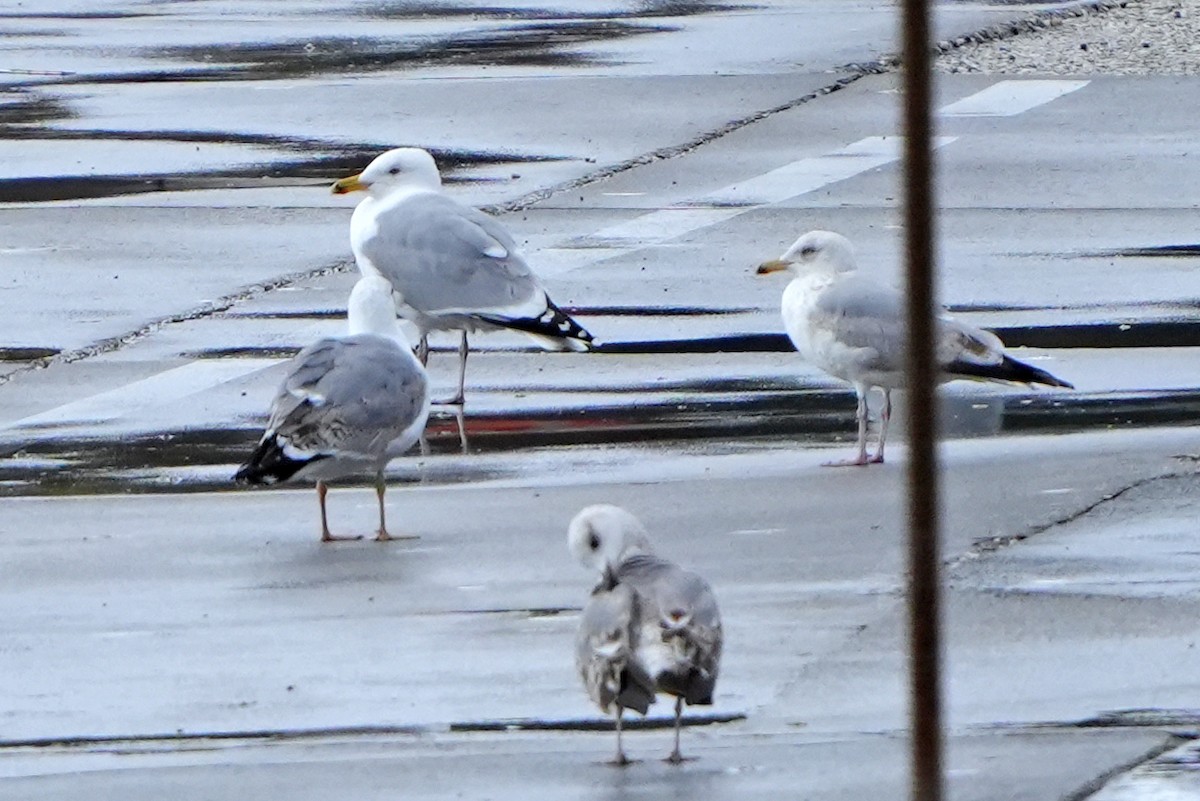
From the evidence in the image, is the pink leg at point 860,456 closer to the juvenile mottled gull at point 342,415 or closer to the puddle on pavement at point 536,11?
the juvenile mottled gull at point 342,415

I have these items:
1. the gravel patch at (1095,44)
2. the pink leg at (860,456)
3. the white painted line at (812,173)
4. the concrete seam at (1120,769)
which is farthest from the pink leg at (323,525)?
the gravel patch at (1095,44)

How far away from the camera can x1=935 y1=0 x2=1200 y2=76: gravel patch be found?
61.3 ft

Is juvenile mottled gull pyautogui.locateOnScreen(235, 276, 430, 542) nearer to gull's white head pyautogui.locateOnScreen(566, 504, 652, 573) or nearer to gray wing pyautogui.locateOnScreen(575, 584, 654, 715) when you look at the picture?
gull's white head pyautogui.locateOnScreen(566, 504, 652, 573)

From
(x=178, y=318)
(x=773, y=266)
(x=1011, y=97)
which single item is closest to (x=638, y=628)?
(x=773, y=266)

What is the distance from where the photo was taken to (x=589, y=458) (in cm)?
922

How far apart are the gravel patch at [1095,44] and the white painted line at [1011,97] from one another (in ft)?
1.62

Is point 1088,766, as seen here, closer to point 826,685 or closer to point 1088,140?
point 826,685

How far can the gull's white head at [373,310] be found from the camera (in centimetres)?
869

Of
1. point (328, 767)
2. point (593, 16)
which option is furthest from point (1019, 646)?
point (593, 16)

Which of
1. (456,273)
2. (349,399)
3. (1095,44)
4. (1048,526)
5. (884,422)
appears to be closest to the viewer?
(1048,526)

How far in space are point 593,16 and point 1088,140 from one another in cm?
773

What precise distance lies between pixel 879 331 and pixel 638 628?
3.45 metres

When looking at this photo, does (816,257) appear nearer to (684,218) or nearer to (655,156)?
(684,218)

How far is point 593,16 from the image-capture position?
2284 cm
